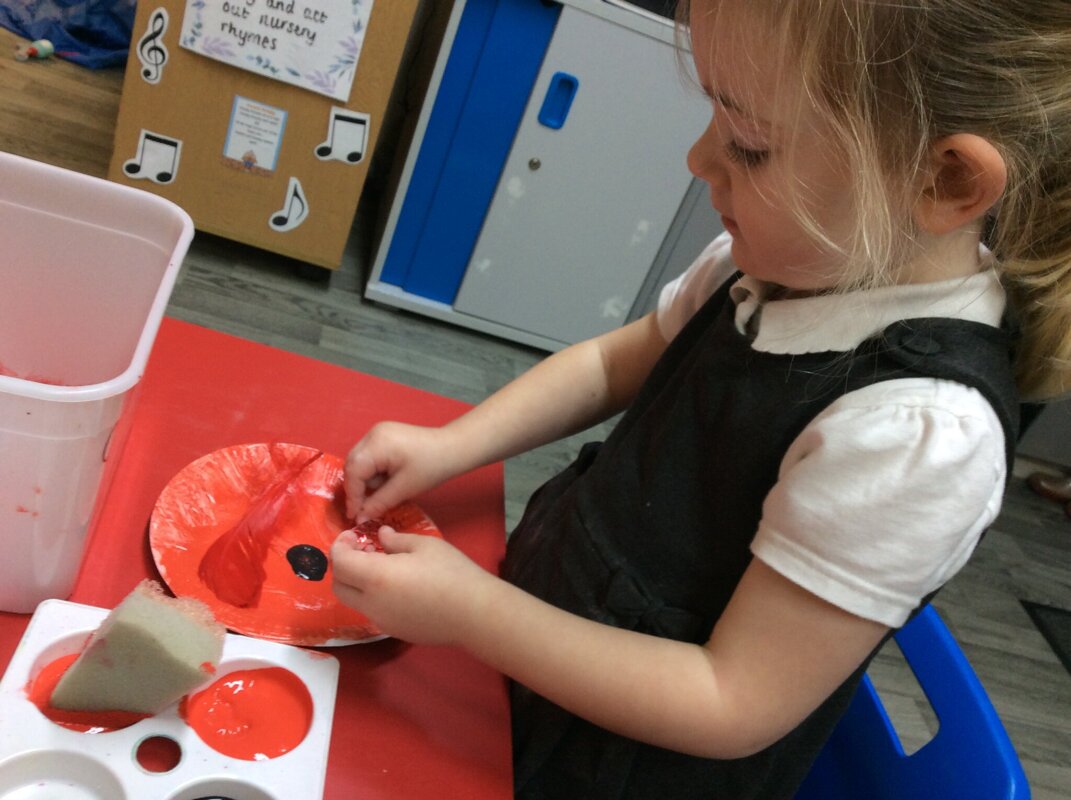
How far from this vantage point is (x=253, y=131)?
5.84 feet

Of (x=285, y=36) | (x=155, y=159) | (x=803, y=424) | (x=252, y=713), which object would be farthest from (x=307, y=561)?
(x=155, y=159)

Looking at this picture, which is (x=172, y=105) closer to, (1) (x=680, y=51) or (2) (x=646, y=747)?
(1) (x=680, y=51)

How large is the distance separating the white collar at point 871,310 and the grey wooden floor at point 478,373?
3.73 ft

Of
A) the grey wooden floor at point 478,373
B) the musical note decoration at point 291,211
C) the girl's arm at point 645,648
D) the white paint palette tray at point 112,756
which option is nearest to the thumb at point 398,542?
the girl's arm at point 645,648

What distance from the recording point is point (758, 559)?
1.62ft

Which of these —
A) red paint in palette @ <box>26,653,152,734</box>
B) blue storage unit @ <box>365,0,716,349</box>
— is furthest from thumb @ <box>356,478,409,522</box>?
blue storage unit @ <box>365,0,716,349</box>

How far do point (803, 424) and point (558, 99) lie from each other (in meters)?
1.41

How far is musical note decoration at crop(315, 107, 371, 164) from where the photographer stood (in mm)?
1769

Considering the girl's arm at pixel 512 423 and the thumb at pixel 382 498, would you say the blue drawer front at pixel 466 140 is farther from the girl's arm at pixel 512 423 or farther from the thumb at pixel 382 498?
the thumb at pixel 382 498

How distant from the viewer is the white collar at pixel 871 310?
518 millimetres

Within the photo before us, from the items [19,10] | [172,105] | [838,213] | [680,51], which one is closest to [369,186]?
[172,105]

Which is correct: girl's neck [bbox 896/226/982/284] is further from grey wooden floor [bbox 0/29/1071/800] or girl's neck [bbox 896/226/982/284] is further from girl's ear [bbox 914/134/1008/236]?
grey wooden floor [bbox 0/29/1071/800]

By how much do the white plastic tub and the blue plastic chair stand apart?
1.66 ft

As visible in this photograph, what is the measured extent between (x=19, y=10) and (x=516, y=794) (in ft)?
9.83
